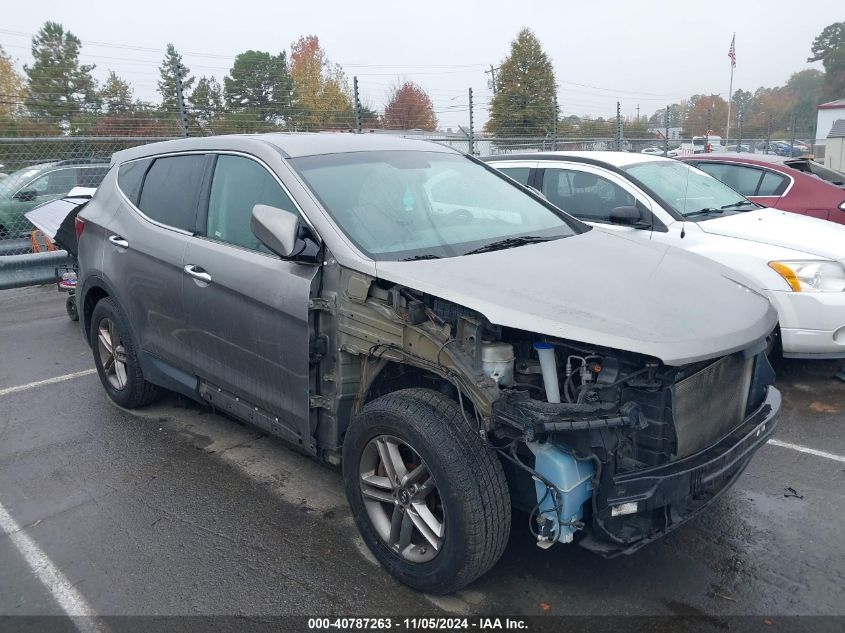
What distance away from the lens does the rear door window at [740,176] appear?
8.03 meters

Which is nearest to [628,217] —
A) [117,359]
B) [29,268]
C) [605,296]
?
[605,296]

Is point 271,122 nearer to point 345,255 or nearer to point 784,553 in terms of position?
point 345,255

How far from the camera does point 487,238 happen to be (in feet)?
11.4

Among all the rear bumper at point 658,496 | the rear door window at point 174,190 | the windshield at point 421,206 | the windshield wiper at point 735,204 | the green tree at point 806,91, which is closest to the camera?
the rear bumper at point 658,496

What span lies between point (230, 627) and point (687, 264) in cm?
268

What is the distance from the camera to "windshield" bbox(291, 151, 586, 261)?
10.8 feet

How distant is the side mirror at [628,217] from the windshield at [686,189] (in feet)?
0.92

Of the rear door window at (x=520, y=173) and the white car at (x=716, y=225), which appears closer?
the white car at (x=716, y=225)

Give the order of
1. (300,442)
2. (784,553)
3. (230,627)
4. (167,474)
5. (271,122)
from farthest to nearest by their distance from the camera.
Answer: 1. (271,122)
2. (167,474)
3. (300,442)
4. (784,553)
5. (230,627)

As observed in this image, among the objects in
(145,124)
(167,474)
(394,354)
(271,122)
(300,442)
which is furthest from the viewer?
(271,122)

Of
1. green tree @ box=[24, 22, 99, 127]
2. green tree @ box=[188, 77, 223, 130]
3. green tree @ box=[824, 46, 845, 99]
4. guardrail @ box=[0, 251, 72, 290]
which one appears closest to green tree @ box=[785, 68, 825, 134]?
green tree @ box=[824, 46, 845, 99]

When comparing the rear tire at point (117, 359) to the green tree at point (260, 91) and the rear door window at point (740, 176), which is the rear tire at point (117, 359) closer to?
the rear door window at point (740, 176)

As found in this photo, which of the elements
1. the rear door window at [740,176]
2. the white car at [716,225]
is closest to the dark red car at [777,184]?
the rear door window at [740,176]

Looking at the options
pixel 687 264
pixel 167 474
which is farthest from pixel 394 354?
pixel 167 474
